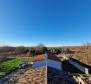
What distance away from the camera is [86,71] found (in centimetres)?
3778

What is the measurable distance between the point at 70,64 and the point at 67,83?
22333mm

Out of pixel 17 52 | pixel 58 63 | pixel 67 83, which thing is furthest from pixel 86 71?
pixel 17 52

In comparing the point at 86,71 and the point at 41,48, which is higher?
the point at 41,48

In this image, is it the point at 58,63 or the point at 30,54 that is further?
the point at 30,54

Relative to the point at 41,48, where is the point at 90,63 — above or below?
below

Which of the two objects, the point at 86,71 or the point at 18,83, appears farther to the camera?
the point at 86,71

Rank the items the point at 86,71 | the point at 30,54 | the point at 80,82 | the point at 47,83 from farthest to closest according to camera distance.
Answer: the point at 30,54 < the point at 86,71 < the point at 80,82 < the point at 47,83

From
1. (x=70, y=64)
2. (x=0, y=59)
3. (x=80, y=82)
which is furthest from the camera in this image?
(x=0, y=59)

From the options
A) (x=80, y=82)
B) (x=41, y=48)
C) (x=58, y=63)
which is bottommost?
(x=80, y=82)

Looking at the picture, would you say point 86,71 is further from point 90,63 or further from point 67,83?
point 67,83

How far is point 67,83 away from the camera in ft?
80.3

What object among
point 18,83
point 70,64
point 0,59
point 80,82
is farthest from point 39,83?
point 0,59

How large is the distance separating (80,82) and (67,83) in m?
2.87

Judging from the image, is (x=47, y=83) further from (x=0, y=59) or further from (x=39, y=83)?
(x=0, y=59)
